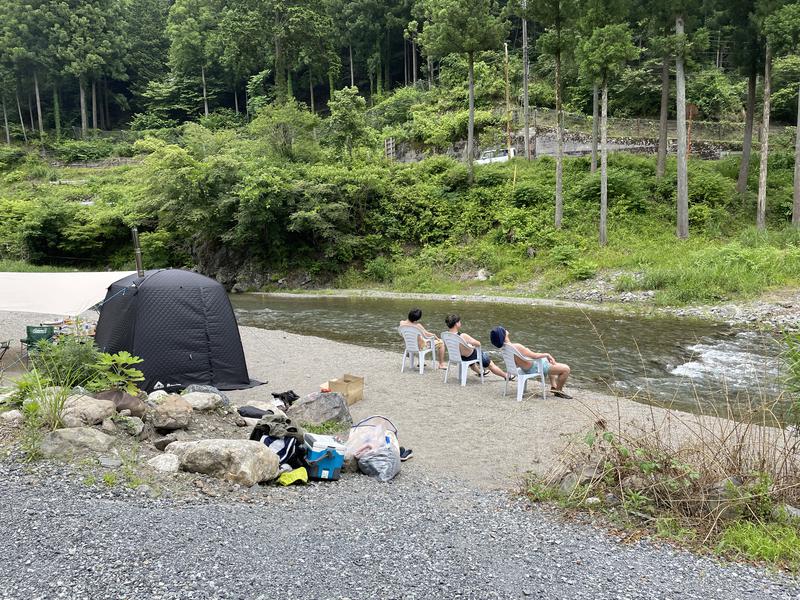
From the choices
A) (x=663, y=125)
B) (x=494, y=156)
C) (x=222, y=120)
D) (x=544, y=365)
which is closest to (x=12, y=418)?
(x=544, y=365)

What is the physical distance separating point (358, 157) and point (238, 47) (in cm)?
3290

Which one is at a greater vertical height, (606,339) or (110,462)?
(110,462)

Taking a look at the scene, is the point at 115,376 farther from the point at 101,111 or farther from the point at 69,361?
the point at 101,111

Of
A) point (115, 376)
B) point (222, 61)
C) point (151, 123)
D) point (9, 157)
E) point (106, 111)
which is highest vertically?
point (222, 61)

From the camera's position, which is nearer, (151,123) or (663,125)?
(663,125)

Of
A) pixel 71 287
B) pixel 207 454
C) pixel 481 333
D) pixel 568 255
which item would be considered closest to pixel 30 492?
pixel 207 454

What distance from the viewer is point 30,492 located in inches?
175

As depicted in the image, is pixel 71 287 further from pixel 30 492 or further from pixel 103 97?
pixel 103 97

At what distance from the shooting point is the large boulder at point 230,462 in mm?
5285

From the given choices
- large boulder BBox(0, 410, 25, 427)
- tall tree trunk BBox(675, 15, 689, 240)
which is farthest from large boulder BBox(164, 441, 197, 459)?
tall tree trunk BBox(675, 15, 689, 240)

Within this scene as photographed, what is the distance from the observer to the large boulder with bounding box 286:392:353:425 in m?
7.76

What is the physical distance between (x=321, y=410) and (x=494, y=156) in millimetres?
28615

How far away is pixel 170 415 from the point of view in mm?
6574

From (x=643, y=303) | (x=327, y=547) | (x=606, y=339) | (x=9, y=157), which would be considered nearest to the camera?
(x=327, y=547)
